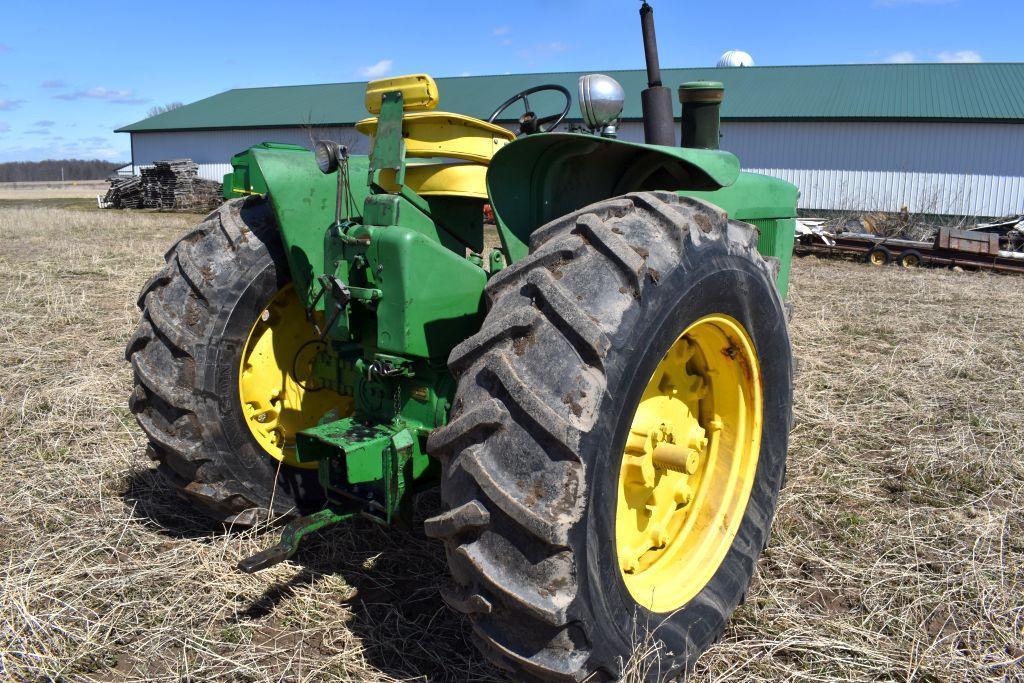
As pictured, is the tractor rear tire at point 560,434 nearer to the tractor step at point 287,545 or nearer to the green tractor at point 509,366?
the green tractor at point 509,366

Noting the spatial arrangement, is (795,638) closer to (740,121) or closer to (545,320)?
(545,320)

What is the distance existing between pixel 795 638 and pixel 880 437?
213cm

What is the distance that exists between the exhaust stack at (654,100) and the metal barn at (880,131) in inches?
624

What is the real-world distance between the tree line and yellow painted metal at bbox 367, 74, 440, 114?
91.5 m

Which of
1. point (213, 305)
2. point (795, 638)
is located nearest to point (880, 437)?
point (795, 638)

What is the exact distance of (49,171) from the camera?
88.2 meters

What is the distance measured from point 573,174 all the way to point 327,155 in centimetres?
83

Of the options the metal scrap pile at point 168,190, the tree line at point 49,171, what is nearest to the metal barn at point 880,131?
the metal scrap pile at point 168,190

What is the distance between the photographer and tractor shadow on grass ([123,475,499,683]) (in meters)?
2.43

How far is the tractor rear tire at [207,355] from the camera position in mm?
2770

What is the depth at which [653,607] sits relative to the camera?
7.08 feet

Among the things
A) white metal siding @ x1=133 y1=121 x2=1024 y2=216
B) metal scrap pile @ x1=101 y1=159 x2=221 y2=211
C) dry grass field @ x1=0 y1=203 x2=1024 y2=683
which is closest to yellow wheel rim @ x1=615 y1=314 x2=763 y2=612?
dry grass field @ x1=0 y1=203 x2=1024 y2=683

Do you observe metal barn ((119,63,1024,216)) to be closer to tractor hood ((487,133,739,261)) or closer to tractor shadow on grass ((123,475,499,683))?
tractor shadow on grass ((123,475,499,683))

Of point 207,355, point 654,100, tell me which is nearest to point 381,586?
point 207,355
